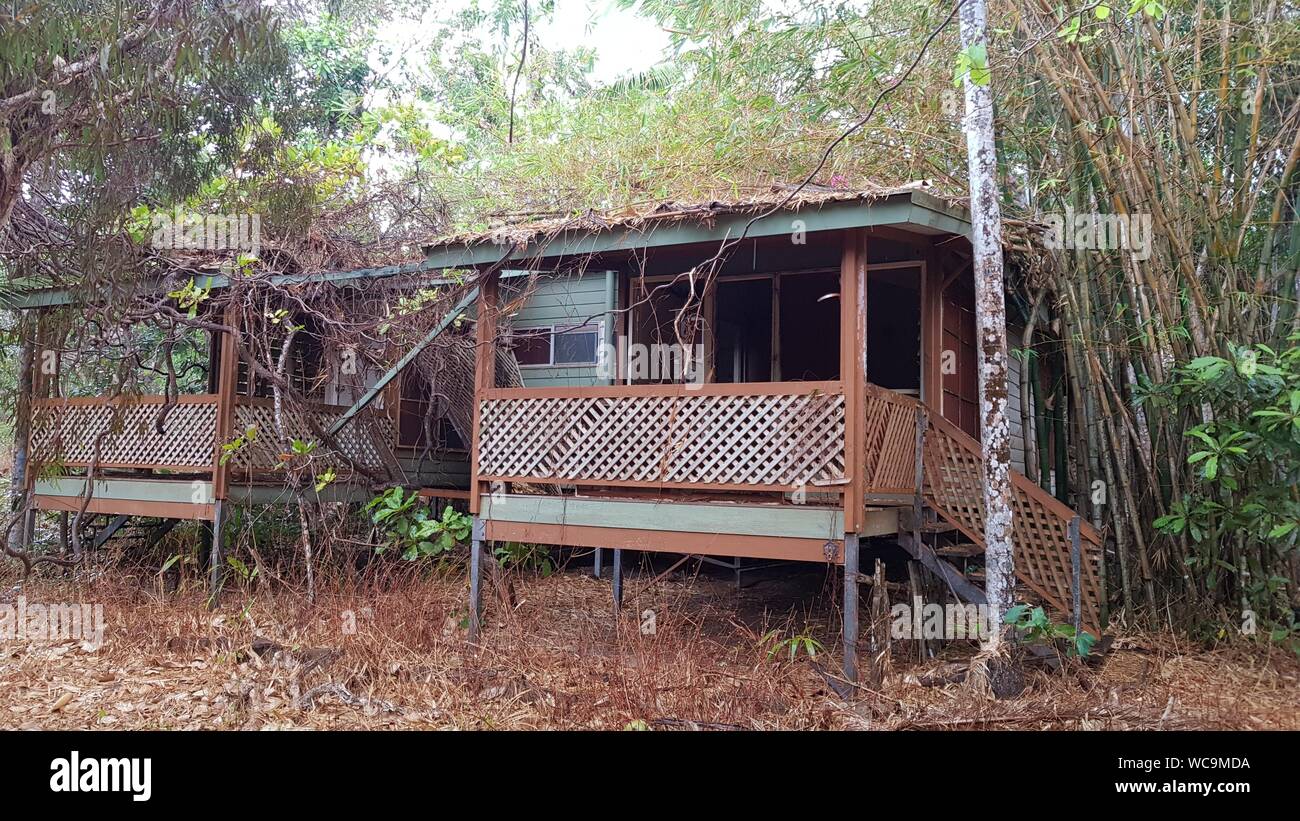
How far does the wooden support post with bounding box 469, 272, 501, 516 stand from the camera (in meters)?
8.52

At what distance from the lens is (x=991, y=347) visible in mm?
6660

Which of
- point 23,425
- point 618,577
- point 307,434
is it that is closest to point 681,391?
point 618,577

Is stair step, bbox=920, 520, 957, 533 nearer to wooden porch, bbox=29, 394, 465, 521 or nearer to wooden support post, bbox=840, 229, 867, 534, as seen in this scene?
wooden support post, bbox=840, 229, 867, 534

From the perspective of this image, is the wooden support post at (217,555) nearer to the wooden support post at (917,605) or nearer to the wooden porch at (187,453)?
the wooden porch at (187,453)

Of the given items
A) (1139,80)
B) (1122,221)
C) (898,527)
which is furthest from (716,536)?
(1139,80)

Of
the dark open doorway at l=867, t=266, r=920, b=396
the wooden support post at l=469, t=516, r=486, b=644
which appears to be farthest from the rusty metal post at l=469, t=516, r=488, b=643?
the dark open doorway at l=867, t=266, r=920, b=396

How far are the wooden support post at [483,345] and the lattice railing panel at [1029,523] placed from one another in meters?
3.80

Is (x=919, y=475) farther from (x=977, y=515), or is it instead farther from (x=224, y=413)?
(x=224, y=413)

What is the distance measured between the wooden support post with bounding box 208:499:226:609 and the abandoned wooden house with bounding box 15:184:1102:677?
0.04m

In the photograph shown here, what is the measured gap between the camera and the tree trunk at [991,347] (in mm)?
6609

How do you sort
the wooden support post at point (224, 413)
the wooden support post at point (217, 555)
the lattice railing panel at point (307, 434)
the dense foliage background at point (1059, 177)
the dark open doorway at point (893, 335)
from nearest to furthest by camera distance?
the dense foliage background at point (1059, 177) → the wooden support post at point (217, 555) → the wooden support post at point (224, 413) → the dark open doorway at point (893, 335) → the lattice railing panel at point (307, 434)

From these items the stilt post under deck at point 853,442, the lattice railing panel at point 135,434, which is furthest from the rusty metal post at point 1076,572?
the lattice railing panel at point 135,434
